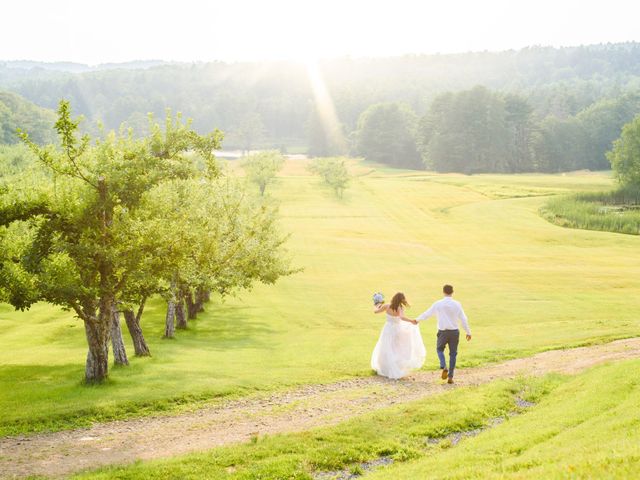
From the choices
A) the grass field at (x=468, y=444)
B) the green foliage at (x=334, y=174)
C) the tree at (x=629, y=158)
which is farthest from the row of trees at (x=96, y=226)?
the tree at (x=629, y=158)

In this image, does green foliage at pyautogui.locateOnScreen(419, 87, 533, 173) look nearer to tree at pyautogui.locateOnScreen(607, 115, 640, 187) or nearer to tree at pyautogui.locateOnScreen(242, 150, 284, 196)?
tree at pyautogui.locateOnScreen(607, 115, 640, 187)

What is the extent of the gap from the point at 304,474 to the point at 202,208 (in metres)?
24.7

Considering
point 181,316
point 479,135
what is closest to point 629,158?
point 479,135

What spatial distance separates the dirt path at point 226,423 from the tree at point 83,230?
16.9 feet

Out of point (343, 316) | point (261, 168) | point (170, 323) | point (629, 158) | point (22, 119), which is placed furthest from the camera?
point (22, 119)

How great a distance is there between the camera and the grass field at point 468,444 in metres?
11.3

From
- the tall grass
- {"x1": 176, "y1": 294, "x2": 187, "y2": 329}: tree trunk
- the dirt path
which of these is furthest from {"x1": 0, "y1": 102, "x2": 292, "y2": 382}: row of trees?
the tall grass

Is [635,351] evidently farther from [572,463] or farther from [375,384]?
[572,463]

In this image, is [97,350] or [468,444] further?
[97,350]

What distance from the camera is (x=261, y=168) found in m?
125

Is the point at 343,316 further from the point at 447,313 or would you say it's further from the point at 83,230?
the point at 83,230

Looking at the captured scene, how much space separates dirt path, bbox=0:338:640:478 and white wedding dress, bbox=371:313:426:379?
20.0 inches

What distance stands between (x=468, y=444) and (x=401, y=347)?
8.75 meters

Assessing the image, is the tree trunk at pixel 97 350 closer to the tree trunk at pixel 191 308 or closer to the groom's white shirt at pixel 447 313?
the groom's white shirt at pixel 447 313
